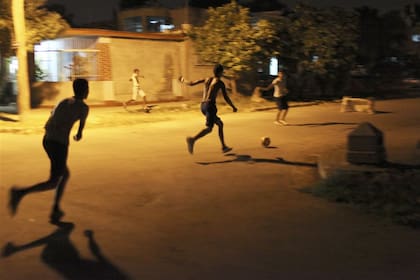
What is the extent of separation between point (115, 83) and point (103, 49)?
5.08 ft

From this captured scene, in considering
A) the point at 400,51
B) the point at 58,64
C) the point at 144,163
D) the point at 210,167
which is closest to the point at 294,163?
the point at 210,167

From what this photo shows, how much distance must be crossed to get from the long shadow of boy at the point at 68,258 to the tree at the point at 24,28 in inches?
462

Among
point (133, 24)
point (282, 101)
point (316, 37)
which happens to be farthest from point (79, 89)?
point (133, 24)

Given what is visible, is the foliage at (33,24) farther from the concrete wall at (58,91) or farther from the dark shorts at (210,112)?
the dark shorts at (210,112)

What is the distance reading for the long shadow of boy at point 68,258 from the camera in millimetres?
5172

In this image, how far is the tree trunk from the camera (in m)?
17.0

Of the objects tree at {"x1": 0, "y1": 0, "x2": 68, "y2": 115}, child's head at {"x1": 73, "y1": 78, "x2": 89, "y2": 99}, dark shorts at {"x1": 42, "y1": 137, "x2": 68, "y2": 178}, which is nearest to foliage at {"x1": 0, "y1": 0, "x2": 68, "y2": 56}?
tree at {"x1": 0, "y1": 0, "x2": 68, "y2": 115}

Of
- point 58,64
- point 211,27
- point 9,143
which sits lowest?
point 9,143

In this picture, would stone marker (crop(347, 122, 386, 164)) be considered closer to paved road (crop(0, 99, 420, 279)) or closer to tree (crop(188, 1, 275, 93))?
paved road (crop(0, 99, 420, 279))

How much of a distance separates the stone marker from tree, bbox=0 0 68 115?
11.0 meters

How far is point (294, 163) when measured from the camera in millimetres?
11180

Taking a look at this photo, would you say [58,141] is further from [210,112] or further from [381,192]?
[210,112]

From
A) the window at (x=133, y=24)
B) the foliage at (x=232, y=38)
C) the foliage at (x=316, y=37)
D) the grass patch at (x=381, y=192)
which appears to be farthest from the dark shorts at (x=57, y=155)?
the window at (x=133, y=24)

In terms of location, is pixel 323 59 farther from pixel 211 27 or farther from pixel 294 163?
pixel 294 163
